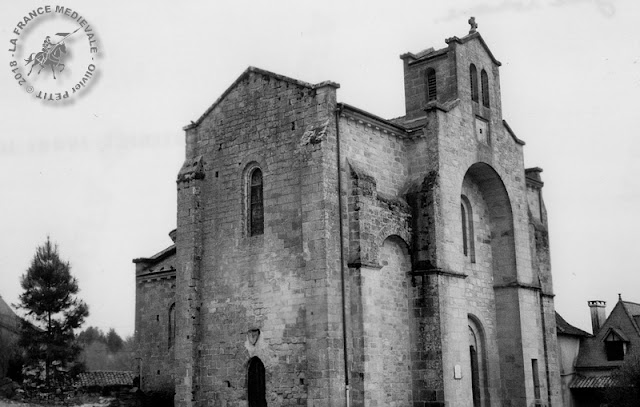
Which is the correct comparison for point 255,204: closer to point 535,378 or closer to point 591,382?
point 535,378

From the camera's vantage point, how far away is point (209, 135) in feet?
91.2

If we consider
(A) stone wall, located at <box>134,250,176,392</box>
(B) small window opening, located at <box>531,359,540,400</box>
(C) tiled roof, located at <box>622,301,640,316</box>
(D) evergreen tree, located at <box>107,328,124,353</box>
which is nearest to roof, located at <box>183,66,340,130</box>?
(A) stone wall, located at <box>134,250,176,392</box>

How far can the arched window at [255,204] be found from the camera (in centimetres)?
2583

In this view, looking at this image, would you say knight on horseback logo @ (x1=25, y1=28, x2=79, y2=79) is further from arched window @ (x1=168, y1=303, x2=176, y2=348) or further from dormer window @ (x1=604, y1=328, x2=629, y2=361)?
dormer window @ (x1=604, y1=328, x2=629, y2=361)

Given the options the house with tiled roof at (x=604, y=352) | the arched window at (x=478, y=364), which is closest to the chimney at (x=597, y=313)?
the house with tiled roof at (x=604, y=352)

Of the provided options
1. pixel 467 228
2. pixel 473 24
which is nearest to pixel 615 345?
pixel 467 228

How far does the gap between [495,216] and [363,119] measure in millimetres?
8622

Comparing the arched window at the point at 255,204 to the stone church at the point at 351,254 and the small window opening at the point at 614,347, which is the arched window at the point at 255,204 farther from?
the small window opening at the point at 614,347

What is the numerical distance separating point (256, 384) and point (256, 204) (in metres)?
5.86

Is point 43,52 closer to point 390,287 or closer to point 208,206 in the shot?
point 208,206

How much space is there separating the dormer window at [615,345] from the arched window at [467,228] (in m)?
14.2

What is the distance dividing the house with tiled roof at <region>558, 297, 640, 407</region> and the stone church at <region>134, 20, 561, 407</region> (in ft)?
28.1

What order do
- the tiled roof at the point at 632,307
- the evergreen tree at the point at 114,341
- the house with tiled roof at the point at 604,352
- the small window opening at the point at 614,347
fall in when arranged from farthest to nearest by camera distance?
the evergreen tree at the point at 114,341 → the tiled roof at the point at 632,307 → the small window opening at the point at 614,347 → the house with tiled roof at the point at 604,352

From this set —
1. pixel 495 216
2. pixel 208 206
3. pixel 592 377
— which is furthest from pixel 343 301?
pixel 592 377
